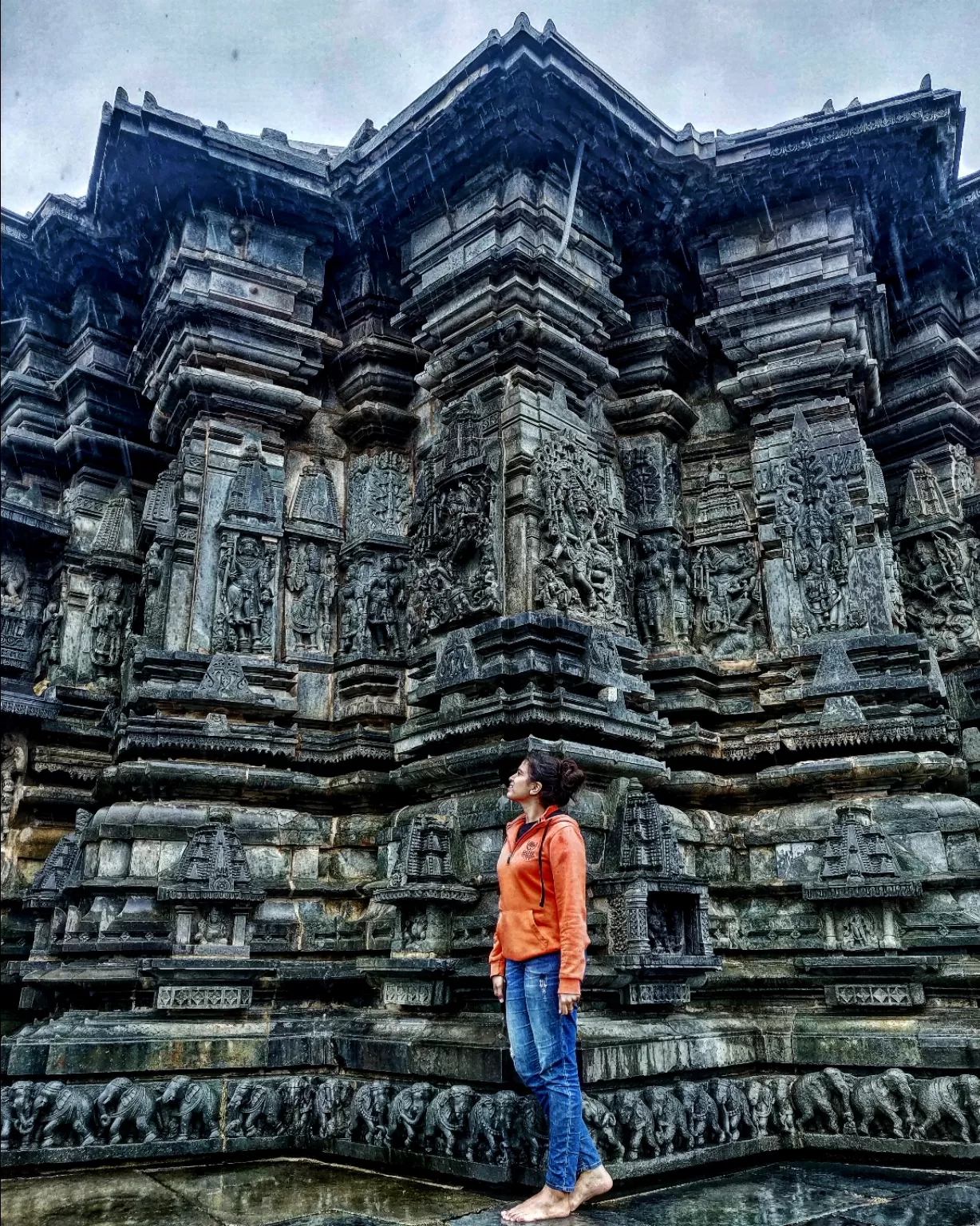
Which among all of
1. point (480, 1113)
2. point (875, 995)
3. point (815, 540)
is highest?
point (815, 540)

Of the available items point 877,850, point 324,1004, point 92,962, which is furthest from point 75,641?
point 877,850

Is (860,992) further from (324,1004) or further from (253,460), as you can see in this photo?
(253,460)

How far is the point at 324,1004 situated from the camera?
27.0ft

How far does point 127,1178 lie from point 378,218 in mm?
9229

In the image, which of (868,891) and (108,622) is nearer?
(868,891)

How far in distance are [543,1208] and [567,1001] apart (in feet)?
3.24

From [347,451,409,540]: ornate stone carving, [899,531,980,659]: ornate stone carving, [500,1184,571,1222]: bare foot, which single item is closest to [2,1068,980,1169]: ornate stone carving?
[500,1184,571,1222]: bare foot

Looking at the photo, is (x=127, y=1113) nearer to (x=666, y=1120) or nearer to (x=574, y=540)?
(x=666, y=1120)

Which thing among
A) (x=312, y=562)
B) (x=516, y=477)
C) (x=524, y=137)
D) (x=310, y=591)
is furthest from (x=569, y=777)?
(x=524, y=137)

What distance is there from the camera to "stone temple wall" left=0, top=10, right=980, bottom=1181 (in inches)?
272

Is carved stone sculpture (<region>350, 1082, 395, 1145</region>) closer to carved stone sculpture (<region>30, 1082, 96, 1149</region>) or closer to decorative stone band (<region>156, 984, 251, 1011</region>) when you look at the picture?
decorative stone band (<region>156, 984, 251, 1011</region>)

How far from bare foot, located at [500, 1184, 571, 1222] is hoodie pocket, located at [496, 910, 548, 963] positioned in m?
1.08

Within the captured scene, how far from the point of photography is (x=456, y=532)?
9.28 m

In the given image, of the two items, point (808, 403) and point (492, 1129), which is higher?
point (808, 403)
